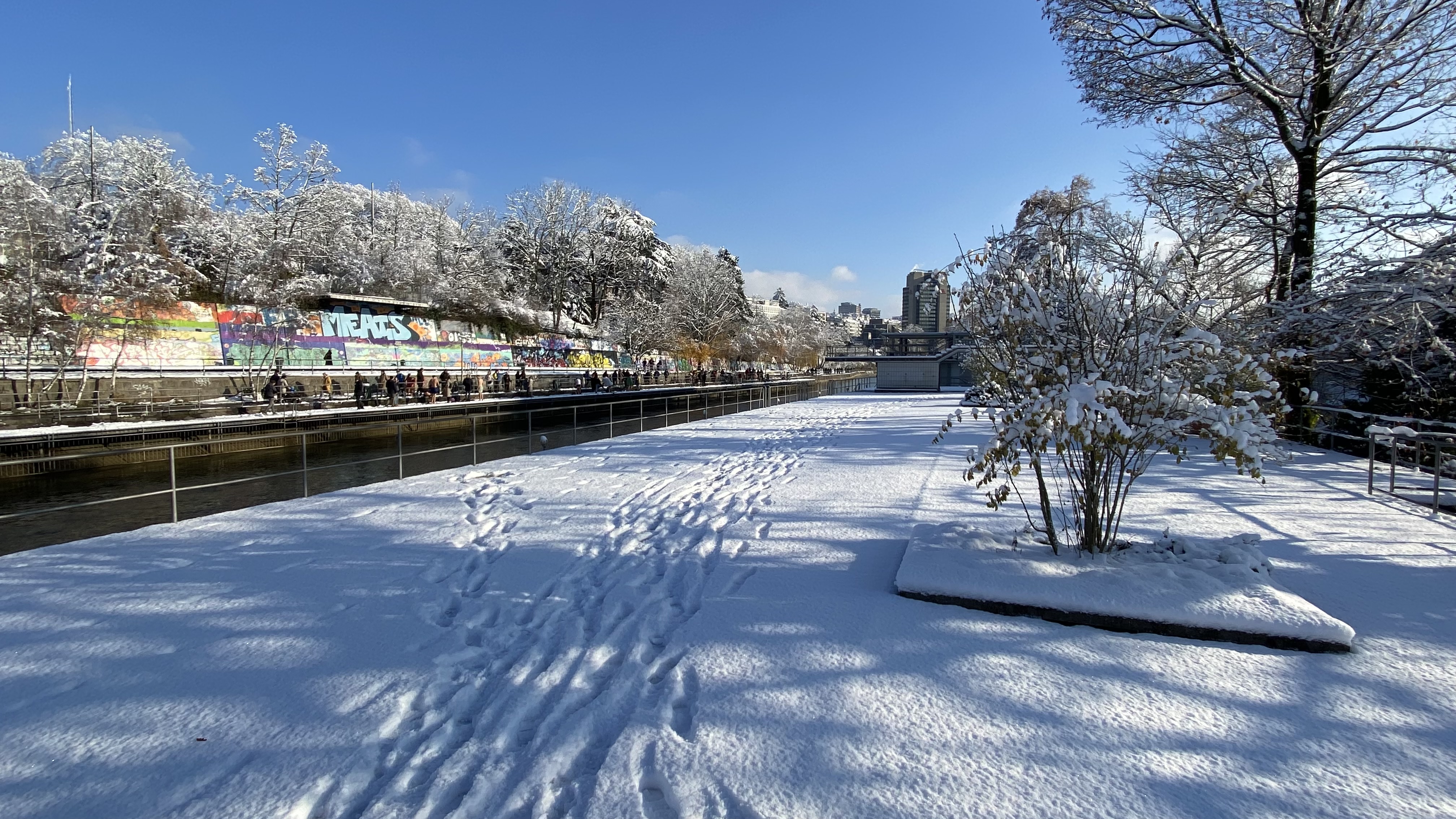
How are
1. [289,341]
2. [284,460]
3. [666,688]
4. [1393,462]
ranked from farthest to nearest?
[289,341]
[284,460]
[1393,462]
[666,688]

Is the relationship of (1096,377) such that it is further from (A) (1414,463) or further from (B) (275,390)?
(B) (275,390)

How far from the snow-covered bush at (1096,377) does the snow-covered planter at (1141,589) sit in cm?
33

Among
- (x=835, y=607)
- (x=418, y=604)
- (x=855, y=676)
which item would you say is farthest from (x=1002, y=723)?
(x=418, y=604)

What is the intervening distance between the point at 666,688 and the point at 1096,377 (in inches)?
126

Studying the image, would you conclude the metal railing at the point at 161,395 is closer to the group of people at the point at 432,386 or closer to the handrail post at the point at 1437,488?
the group of people at the point at 432,386

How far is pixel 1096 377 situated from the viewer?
154 inches

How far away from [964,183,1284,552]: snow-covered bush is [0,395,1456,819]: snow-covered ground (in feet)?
3.77

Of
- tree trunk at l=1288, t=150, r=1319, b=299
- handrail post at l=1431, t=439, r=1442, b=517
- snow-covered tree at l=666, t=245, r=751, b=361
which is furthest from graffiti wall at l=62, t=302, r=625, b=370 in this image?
tree trunk at l=1288, t=150, r=1319, b=299

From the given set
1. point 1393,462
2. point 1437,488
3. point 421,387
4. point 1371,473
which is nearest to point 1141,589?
point 1437,488

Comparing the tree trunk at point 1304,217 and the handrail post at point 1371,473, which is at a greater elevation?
the tree trunk at point 1304,217

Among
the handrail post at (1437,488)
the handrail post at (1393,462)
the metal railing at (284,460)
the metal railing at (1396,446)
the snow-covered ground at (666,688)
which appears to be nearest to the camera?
the snow-covered ground at (666,688)

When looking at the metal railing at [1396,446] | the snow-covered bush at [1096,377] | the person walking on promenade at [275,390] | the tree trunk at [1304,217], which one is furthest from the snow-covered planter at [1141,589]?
the person walking on promenade at [275,390]

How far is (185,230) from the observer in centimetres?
3391

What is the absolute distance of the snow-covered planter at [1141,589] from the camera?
10.9 feet
